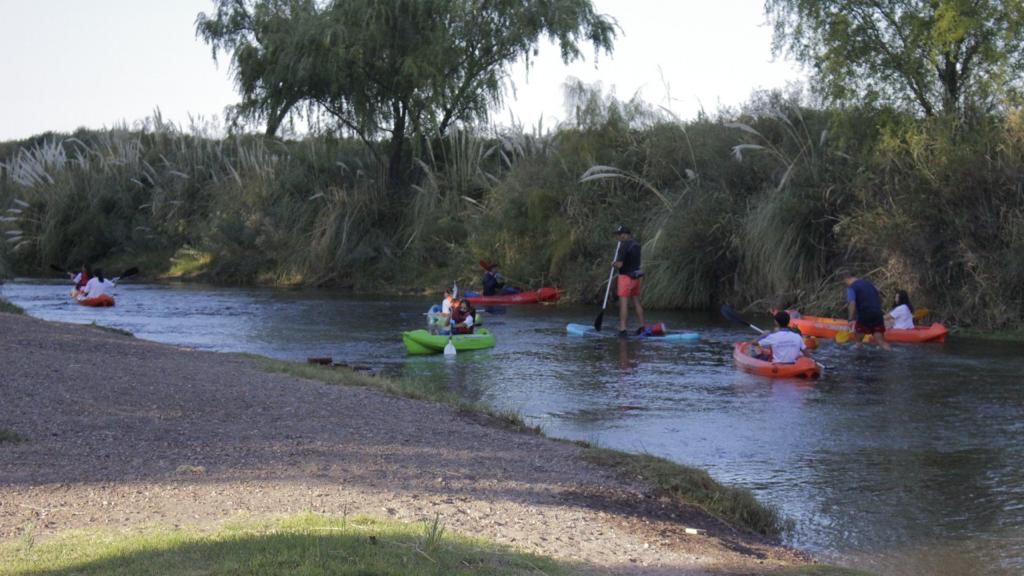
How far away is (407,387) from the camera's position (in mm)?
13805

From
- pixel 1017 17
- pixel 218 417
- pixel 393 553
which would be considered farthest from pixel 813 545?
pixel 1017 17

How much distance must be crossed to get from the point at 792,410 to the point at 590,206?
1753cm

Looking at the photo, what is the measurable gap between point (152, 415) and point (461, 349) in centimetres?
1028

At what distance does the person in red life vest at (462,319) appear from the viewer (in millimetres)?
21031

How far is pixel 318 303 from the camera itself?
30.6 metres

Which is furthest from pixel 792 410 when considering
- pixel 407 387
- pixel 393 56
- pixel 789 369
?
pixel 393 56

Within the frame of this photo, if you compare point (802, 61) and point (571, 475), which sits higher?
point (802, 61)

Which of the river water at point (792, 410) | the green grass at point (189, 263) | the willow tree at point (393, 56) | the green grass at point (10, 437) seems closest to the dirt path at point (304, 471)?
the green grass at point (10, 437)

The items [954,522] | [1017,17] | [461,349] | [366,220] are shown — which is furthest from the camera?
[366,220]

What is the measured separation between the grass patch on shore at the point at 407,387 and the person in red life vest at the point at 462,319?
4.73 metres

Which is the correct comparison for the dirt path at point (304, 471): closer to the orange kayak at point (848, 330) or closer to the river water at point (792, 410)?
the river water at point (792, 410)

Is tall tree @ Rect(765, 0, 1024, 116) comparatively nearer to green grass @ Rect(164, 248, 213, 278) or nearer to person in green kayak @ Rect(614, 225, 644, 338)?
person in green kayak @ Rect(614, 225, 644, 338)

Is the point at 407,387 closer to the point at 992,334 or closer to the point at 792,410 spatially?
the point at 792,410

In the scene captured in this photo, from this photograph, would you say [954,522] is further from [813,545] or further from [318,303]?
[318,303]
